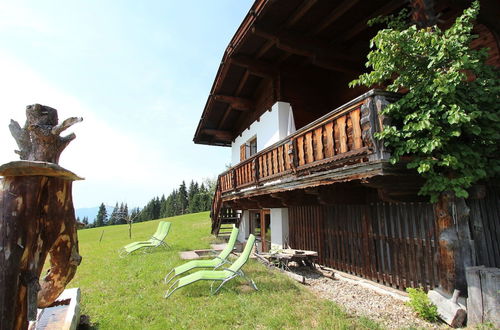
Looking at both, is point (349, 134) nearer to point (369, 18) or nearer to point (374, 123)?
point (374, 123)

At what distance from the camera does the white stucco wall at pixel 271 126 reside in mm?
9930

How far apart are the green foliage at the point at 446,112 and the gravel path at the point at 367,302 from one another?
193 centimetres

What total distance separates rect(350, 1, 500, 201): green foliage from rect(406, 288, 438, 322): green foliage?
1.60 metres

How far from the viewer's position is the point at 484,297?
146 inches

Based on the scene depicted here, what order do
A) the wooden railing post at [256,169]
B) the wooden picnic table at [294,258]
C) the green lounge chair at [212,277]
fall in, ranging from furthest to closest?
the wooden railing post at [256,169] < the wooden picnic table at [294,258] < the green lounge chair at [212,277]

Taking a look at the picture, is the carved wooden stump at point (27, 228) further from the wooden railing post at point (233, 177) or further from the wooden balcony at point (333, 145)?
the wooden railing post at point (233, 177)

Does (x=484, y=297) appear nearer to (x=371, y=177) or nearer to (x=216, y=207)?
(x=371, y=177)

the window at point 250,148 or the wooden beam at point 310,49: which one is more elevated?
the wooden beam at point 310,49

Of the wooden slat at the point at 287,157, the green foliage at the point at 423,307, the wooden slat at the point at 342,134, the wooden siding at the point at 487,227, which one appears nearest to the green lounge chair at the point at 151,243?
the wooden slat at the point at 287,157

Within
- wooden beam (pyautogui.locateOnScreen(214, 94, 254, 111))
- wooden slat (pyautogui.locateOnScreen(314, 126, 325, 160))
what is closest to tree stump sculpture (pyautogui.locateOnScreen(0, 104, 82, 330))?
wooden slat (pyautogui.locateOnScreen(314, 126, 325, 160))

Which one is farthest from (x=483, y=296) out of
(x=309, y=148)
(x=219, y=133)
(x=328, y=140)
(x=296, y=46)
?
(x=219, y=133)

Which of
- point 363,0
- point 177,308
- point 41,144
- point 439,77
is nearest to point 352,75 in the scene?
point 363,0

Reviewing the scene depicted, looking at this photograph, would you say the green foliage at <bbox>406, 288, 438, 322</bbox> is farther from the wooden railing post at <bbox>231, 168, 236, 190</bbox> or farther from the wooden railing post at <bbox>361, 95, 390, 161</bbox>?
the wooden railing post at <bbox>231, 168, 236, 190</bbox>

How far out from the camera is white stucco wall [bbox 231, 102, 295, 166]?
391 inches
